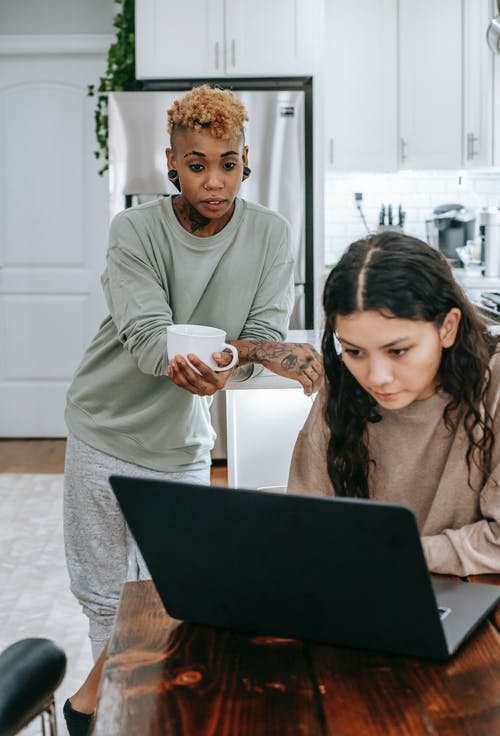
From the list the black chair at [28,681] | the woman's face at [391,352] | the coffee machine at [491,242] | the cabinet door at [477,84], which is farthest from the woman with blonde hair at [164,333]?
the cabinet door at [477,84]

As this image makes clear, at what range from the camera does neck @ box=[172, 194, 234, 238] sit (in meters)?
1.82

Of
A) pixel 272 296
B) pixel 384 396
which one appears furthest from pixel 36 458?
pixel 384 396

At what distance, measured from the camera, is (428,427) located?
1361 mm

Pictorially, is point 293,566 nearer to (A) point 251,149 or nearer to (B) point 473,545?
(B) point 473,545

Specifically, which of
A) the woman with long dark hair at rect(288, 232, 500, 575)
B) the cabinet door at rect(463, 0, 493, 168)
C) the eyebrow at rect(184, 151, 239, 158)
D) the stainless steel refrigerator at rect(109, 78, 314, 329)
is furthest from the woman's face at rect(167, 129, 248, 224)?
the cabinet door at rect(463, 0, 493, 168)

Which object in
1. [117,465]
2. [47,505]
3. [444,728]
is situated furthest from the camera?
[47,505]

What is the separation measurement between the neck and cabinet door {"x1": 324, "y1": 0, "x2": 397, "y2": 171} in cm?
325

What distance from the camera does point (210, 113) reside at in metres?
1.68

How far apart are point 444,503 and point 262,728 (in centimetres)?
64

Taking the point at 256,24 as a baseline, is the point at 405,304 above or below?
below

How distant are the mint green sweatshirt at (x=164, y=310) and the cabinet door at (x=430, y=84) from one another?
130 inches

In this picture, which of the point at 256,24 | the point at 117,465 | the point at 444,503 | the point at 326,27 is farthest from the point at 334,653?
the point at 326,27

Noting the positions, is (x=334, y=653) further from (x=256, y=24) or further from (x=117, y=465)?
(x=256, y=24)

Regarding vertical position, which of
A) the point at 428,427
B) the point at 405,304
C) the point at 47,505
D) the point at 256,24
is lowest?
the point at 47,505
